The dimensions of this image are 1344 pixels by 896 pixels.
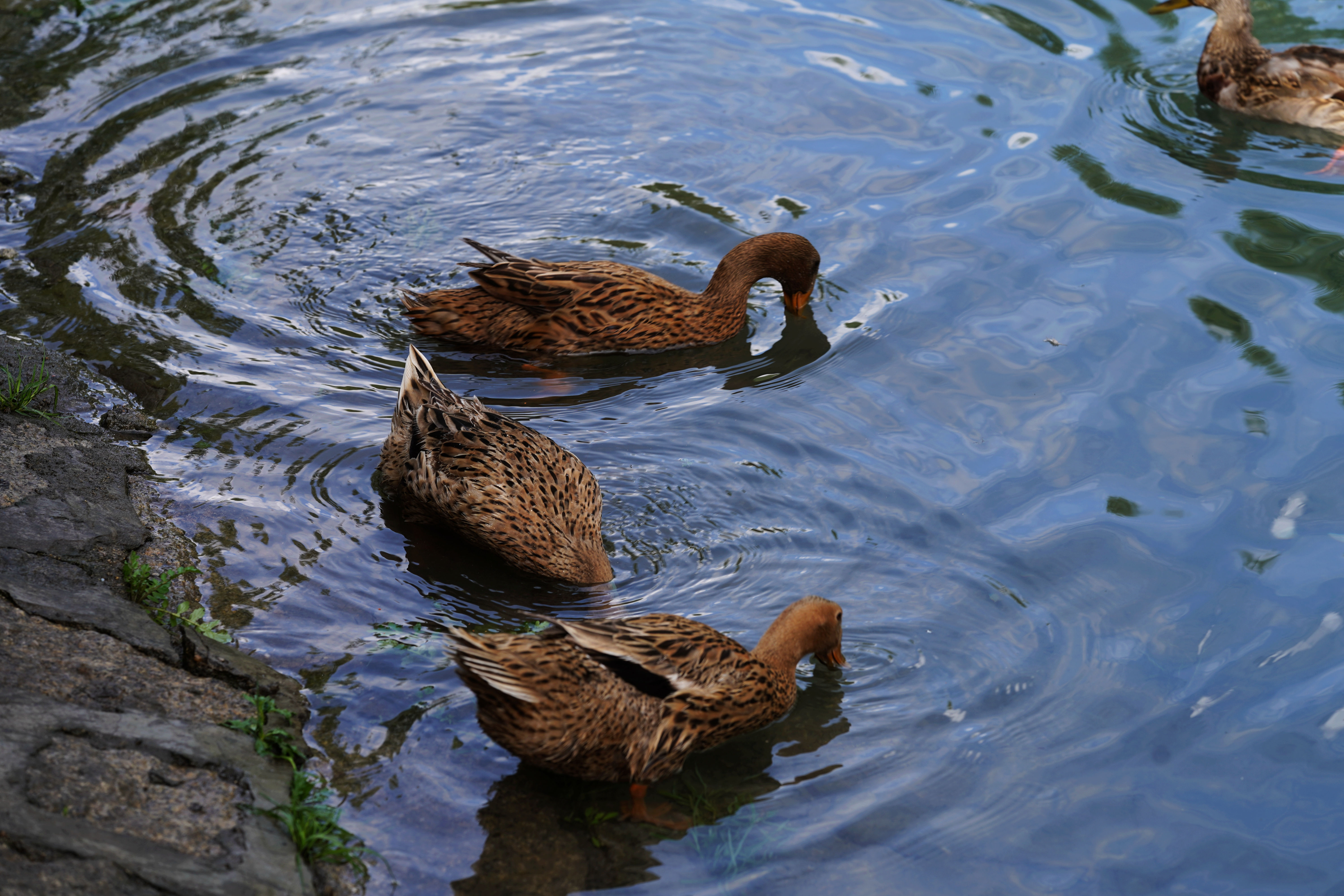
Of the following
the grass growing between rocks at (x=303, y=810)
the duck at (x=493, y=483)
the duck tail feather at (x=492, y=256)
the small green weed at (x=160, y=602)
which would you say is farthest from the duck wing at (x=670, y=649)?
the duck tail feather at (x=492, y=256)

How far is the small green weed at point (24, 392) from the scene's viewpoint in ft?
18.7

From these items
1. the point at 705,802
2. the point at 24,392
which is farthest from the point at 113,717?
the point at 24,392

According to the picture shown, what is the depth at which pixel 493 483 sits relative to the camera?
5602 millimetres

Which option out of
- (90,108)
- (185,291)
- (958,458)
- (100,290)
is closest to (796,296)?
(958,458)

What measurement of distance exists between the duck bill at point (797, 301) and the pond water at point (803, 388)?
0.21 meters

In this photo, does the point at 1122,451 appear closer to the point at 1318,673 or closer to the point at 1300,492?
the point at 1300,492

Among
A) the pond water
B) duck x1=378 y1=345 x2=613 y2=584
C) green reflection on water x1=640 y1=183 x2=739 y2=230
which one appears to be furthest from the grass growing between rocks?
green reflection on water x1=640 y1=183 x2=739 y2=230

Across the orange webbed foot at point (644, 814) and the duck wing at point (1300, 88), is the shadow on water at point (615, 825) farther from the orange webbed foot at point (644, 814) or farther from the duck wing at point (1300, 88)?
the duck wing at point (1300, 88)

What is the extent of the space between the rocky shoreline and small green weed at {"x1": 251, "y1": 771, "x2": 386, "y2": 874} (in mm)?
40

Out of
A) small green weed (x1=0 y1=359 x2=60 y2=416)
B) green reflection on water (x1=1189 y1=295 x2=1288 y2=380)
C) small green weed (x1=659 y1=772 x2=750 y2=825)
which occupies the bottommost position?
small green weed (x1=659 y1=772 x2=750 y2=825)

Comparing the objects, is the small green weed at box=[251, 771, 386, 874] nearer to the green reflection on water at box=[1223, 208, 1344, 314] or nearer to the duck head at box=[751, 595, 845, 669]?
the duck head at box=[751, 595, 845, 669]

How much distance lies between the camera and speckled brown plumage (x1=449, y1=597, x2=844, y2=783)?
423 centimetres

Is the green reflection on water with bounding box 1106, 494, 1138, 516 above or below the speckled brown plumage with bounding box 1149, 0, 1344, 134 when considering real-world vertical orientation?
below

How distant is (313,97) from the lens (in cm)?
1024
